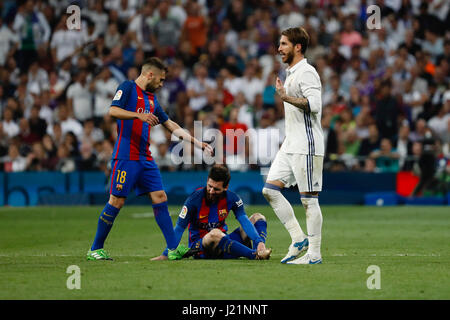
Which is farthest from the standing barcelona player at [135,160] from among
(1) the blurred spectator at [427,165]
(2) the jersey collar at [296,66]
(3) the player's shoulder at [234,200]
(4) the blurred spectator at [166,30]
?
(4) the blurred spectator at [166,30]

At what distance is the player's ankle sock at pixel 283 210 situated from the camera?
8953 mm

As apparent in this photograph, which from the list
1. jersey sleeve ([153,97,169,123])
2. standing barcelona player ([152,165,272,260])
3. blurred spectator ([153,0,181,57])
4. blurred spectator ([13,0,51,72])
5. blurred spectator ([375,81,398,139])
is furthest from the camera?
blurred spectator ([13,0,51,72])

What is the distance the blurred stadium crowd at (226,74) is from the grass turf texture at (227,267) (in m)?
5.47

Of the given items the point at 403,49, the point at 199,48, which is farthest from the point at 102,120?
the point at 403,49

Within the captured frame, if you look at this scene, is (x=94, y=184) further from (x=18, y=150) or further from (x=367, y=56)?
(x=367, y=56)

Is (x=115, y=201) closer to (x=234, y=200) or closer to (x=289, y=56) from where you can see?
(x=234, y=200)

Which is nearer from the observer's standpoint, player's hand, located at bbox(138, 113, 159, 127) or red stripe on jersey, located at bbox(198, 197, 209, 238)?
player's hand, located at bbox(138, 113, 159, 127)

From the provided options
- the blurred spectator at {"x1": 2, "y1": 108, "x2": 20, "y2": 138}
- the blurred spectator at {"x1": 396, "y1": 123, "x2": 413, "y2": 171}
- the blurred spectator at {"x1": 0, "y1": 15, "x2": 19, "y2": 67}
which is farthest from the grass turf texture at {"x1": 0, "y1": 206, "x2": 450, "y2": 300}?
the blurred spectator at {"x1": 0, "y1": 15, "x2": 19, "y2": 67}

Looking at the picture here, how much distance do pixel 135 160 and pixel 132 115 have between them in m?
0.61

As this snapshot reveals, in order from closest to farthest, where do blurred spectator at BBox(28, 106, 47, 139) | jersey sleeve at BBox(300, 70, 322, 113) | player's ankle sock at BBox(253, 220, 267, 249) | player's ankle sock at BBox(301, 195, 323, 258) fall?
jersey sleeve at BBox(300, 70, 322, 113) < player's ankle sock at BBox(301, 195, 323, 258) < player's ankle sock at BBox(253, 220, 267, 249) < blurred spectator at BBox(28, 106, 47, 139)

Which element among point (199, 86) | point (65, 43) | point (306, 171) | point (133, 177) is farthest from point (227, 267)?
point (65, 43)

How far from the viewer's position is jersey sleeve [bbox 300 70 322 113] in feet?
28.1

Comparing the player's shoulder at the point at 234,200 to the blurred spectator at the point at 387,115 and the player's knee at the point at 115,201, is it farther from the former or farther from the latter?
the blurred spectator at the point at 387,115

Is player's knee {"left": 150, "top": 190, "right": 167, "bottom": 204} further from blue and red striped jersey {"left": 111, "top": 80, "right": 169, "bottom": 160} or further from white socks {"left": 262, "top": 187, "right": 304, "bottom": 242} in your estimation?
white socks {"left": 262, "top": 187, "right": 304, "bottom": 242}
